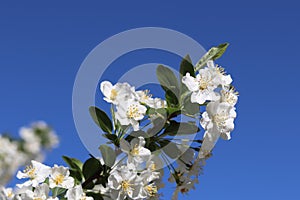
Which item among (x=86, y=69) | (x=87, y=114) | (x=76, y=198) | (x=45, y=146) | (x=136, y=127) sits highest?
(x=45, y=146)

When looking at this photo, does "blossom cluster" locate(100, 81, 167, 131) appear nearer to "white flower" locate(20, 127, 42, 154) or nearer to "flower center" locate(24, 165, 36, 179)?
"flower center" locate(24, 165, 36, 179)

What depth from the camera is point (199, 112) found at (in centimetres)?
127

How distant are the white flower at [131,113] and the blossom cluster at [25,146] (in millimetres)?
5293

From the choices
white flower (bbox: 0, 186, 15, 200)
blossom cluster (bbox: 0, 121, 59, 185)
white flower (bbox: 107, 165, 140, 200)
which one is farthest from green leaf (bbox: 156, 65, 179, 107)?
blossom cluster (bbox: 0, 121, 59, 185)

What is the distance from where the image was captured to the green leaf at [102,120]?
1.28 m

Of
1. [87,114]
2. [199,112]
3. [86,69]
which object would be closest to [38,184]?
[87,114]

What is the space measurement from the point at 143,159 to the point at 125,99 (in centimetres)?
17

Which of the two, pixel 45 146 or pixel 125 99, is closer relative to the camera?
pixel 125 99

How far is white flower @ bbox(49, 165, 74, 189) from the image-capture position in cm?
122

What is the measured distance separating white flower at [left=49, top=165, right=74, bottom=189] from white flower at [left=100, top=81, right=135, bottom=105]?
0.75 ft

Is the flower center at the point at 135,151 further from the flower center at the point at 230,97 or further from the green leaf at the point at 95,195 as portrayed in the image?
the flower center at the point at 230,97

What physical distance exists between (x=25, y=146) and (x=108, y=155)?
7080mm

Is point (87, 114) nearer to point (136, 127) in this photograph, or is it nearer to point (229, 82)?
point (136, 127)

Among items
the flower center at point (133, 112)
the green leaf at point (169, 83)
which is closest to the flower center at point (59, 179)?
the flower center at point (133, 112)
